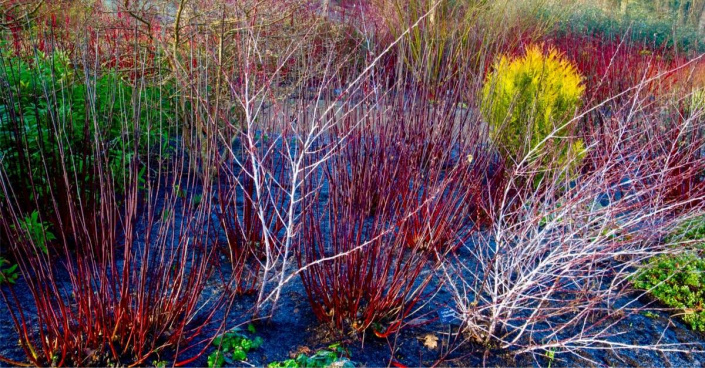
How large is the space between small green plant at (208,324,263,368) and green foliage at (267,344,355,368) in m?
0.13

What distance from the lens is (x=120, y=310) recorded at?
7.07 feet

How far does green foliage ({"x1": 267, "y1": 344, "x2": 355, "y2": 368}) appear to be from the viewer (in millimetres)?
2361

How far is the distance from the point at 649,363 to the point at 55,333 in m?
2.79

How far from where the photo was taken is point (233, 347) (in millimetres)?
2496

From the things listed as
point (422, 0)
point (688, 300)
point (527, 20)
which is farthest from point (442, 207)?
point (527, 20)

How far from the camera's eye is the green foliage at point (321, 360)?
2361 millimetres

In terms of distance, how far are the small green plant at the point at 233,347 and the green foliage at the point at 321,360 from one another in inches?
5.2

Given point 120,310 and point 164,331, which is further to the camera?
point 164,331

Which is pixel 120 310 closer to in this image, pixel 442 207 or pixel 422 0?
pixel 442 207

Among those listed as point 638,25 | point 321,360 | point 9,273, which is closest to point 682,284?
point 321,360

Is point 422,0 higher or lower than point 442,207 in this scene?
higher

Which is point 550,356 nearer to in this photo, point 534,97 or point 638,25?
point 534,97

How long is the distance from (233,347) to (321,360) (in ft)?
1.36

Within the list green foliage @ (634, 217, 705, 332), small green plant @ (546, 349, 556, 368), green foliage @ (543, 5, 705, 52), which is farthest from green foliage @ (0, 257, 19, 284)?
green foliage @ (543, 5, 705, 52)
